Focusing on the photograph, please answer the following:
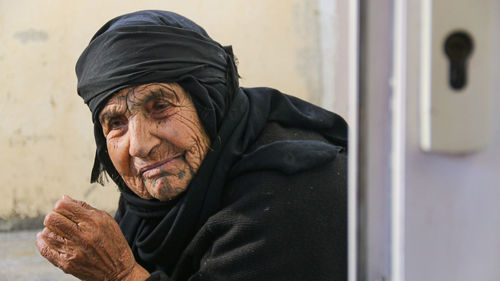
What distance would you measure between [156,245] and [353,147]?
57.6 inches

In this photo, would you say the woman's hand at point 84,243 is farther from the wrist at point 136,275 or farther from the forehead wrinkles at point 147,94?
the forehead wrinkles at point 147,94

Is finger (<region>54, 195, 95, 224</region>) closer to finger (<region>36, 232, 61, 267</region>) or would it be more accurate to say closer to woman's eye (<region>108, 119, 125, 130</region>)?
finger (<region>36, 232, 61, 267</region>)

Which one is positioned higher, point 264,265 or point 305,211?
point 305,211

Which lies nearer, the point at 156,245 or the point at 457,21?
the point at 457,21

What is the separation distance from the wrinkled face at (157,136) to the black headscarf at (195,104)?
3 centimetres

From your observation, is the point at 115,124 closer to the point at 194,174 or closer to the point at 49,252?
the point at 194,174

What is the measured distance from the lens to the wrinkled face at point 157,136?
179 centimetres

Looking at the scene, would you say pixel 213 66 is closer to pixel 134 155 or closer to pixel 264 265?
pixel 134 155

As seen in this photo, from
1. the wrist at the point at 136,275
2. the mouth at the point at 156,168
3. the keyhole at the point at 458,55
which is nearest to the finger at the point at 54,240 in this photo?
the wrist at the point at 136,275

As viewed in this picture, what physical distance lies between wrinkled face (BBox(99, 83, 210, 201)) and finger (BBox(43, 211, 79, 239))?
0.23 meters

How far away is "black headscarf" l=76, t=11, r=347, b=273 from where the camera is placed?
1798 mm

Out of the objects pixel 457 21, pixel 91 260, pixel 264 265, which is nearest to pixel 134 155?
pixel 91 260

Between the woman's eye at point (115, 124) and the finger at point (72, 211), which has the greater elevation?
the woman's eye at point (115, 124)

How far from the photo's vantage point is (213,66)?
→ 1909mm
